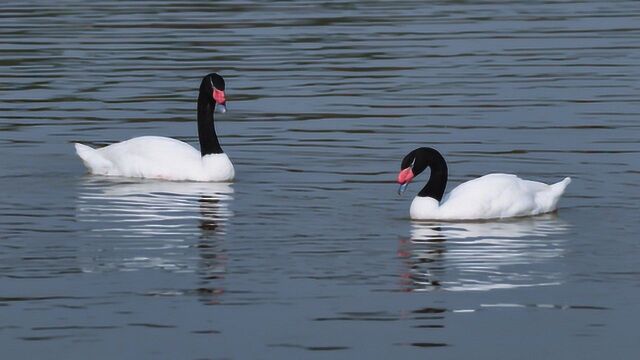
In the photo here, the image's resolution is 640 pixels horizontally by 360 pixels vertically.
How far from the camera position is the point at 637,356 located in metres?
11.5

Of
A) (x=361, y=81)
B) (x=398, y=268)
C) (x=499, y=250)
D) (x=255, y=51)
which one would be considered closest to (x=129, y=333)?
(x=398, y=268)

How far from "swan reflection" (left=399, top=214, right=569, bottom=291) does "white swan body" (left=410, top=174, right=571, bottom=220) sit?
86 mm

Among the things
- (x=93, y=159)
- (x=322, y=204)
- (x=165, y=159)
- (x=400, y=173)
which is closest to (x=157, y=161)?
(x=165, y=159)

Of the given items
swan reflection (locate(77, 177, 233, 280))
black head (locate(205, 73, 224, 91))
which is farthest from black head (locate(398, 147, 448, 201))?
black head (locate(205, 73, 224, 91))

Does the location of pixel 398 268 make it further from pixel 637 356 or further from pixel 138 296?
pixel 637 356

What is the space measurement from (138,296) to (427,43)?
815 inches

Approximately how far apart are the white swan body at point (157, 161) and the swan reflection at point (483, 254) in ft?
11.3

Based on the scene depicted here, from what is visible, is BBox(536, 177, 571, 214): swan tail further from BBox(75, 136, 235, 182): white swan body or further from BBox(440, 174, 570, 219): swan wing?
BBox(75, 136, 235, 182): white swan body

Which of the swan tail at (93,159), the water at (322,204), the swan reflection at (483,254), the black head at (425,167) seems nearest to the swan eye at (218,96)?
the water at (322,204)

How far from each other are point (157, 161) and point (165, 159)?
0.27ft

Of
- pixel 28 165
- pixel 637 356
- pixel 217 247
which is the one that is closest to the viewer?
pixel 637 356

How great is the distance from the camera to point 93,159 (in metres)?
19.7

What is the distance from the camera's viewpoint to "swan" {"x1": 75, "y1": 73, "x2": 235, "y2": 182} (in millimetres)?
19281

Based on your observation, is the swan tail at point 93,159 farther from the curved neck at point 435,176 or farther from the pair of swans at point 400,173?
the curved neck at point 435,176
